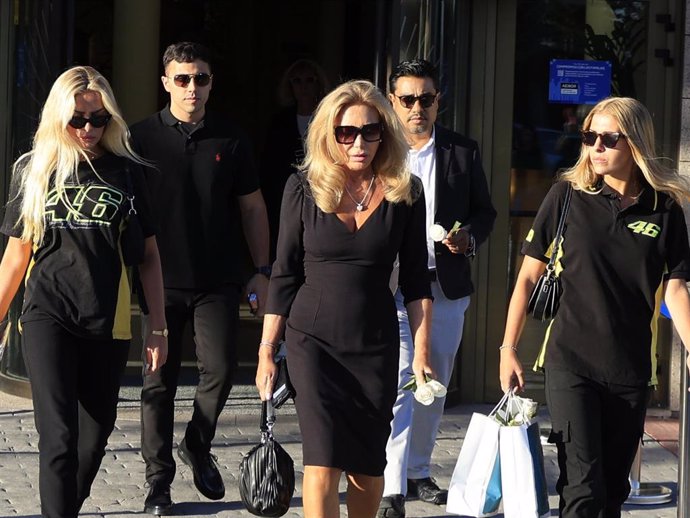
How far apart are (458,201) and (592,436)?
162 centimetres

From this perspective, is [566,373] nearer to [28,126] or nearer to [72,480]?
[72,480]

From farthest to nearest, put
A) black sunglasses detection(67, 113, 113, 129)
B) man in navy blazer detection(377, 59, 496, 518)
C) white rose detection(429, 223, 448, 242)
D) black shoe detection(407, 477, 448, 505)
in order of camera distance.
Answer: black shoe detection(407, 477, 448, 505) < man in navy blazer detection(377, 59, 496, 518) < white rose detection(429, 223, 448, 242) < black sunglasses detection(67, 113, 113, 129)

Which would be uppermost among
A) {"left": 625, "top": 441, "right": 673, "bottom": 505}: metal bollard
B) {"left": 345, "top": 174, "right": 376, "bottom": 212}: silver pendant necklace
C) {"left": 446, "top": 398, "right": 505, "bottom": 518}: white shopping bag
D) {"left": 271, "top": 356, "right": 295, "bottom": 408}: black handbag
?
{"left": 345, "top": 174, "right": 376, "bottom": 212}: silver pendant necklace

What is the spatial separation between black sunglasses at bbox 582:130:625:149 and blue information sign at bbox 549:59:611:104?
3329mm

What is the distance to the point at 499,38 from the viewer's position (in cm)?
820

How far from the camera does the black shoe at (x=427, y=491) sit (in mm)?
6265

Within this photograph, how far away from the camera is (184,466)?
22.2 ft

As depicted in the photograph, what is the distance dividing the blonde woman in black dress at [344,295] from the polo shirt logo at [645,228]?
2.55 ft

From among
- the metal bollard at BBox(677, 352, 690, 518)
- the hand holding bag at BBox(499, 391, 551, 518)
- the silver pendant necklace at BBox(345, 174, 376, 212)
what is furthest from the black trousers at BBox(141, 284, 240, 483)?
the metal bollard at BBox(677, 352, 690, 518)

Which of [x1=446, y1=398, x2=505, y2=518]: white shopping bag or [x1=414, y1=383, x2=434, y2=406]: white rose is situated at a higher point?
[x1=414, y1=383, x2=434, y2=406]: white rose

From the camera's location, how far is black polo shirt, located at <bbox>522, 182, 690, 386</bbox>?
4.89m

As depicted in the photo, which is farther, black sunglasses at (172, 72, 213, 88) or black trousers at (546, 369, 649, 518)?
black sunglasses at (172, 72, 213, 88)

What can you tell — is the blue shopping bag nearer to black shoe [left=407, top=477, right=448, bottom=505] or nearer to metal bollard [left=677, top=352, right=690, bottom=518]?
metal bollard [left=677, top=352, right=690, bottom=518]

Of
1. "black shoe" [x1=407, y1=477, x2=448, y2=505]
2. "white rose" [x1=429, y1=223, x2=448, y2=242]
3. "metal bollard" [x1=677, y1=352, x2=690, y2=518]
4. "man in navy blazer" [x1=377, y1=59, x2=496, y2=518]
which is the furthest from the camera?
"black shoe" [x1=407, y1=477, x2=448, y2=505]
